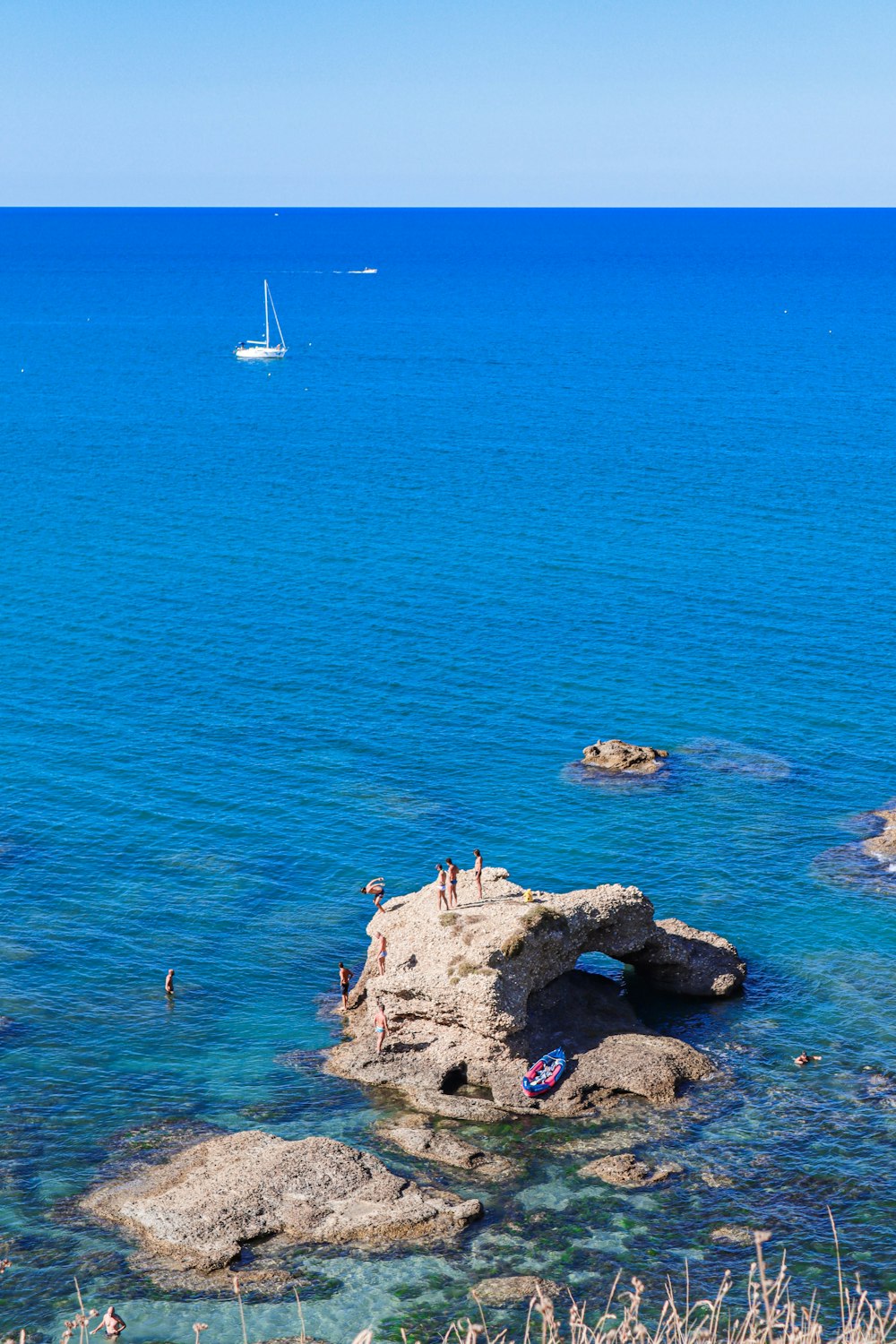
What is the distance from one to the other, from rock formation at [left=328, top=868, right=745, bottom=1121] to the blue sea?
1.50 metres

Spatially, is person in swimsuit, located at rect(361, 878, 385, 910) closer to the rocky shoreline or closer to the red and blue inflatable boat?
the rocky shoreline

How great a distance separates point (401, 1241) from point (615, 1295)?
6.75m

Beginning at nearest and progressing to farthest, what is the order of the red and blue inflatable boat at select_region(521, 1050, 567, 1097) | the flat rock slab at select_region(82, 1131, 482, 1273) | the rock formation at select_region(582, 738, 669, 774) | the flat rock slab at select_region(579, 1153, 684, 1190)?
the flat rock slab at select_region(82, 1131, 482, 1273), the flat rock slab at select_region(579, 1153, 684, 1190), the red and blue inflatable boat at select_region(521, 1050, 567, 1097), the rock formation at select_region(582, 738, 669, 774)

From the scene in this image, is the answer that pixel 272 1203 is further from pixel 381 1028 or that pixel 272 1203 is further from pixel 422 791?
pixel 422 791

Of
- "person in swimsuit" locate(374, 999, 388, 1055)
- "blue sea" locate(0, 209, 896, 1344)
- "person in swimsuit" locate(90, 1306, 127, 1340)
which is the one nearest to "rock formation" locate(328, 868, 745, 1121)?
"person in swimsuit" locate(374, 999, 388, 1055)

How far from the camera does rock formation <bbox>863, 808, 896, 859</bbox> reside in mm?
71562

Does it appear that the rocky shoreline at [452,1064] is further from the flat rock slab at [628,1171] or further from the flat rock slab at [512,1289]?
the flat rock slab at [512,1289]

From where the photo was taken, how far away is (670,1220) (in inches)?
1766

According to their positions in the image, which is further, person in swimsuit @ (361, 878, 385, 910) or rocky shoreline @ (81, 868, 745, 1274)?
person in swimsuit @ (361, 878, 385, 910)

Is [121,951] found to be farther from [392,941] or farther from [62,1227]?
[62,1227]

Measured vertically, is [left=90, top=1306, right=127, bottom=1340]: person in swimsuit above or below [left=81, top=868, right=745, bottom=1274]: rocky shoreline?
below

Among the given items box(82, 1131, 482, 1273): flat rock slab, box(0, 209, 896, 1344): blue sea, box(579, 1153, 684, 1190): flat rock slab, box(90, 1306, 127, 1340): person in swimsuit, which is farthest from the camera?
box(579, 1153, 684, 1190): flat rock slab

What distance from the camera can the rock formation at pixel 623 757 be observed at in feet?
268

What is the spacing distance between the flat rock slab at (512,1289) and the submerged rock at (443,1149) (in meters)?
5.81
